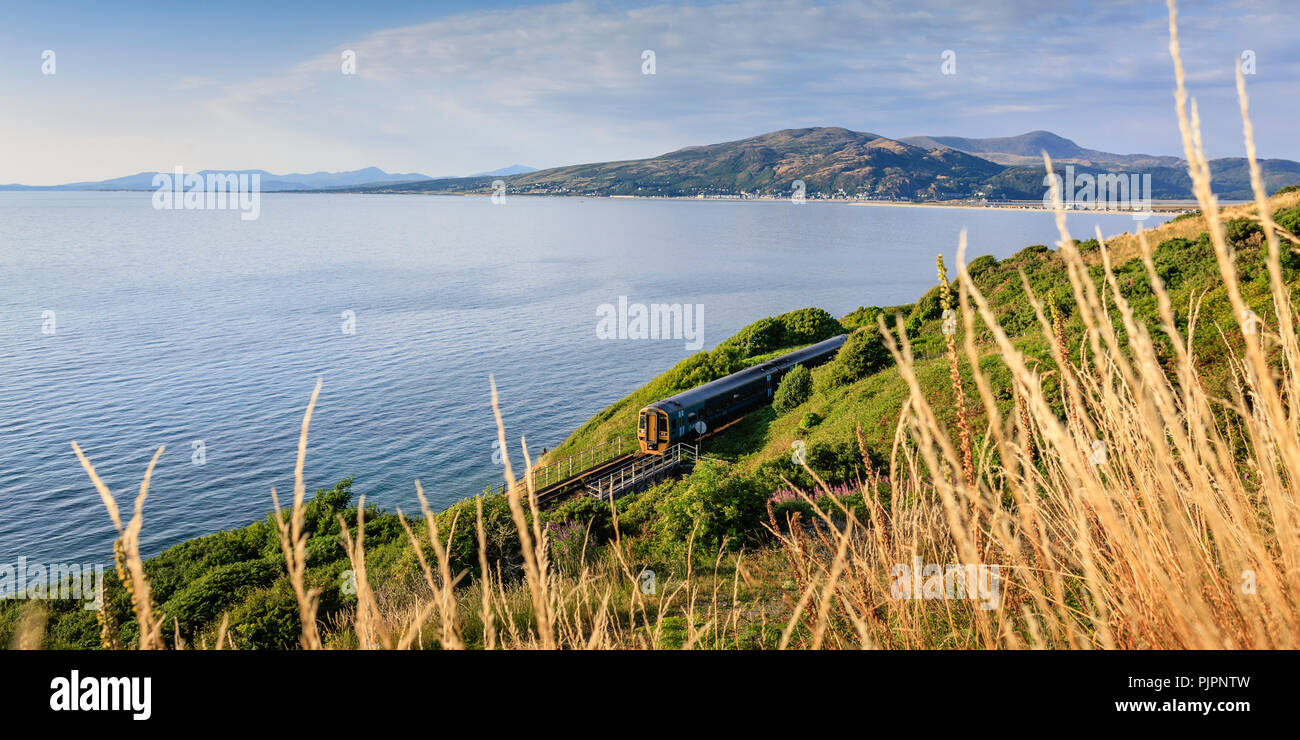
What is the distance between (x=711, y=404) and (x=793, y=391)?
10.6 ft

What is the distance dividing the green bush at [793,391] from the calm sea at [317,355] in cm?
1355

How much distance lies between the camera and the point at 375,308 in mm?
66000

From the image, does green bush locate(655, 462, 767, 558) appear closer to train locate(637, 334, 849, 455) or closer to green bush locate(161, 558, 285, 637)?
green bush locate(161, 558, 285, 637)

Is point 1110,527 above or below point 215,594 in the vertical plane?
above

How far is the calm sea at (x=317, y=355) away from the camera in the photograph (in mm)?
29312

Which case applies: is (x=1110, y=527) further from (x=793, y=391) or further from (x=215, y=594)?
(x=793, y=391)

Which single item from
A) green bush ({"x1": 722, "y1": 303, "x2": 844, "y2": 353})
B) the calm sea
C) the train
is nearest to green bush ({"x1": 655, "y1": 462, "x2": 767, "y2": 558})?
the calm sea

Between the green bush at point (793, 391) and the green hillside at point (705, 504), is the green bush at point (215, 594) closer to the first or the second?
the green hillside at point (705, 504)

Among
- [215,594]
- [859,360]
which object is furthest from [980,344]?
[215,594]

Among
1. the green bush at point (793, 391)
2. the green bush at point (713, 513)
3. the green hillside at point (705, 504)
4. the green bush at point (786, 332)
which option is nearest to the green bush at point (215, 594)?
the green hillside at point (705, 504)

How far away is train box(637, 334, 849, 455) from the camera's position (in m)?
23.6

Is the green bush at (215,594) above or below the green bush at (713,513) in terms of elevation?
below

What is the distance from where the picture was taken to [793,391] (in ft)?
84.3
